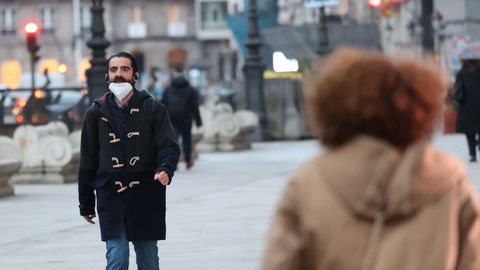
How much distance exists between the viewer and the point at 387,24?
224 feet

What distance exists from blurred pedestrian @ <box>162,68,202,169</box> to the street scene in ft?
0.10

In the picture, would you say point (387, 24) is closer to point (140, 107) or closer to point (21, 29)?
point (21, 29)

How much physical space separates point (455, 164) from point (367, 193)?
0.35 meters

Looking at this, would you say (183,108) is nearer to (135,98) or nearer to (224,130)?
(224,130)

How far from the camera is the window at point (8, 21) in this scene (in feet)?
377

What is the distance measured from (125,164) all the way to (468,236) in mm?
4728

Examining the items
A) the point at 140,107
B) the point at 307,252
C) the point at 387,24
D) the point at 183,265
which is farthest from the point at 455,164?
the point at 387,24

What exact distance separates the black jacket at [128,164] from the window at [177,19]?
110 metres

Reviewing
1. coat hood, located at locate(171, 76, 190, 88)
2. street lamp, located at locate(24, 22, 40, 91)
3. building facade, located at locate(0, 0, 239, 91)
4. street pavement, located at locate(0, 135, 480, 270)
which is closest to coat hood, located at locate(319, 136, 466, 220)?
street pavement, located at locate(0, 135, 480, 270)

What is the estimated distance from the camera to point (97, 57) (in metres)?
25.3

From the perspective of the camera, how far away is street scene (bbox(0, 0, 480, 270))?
4.18 m

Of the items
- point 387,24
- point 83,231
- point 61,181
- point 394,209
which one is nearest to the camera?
point 394,209

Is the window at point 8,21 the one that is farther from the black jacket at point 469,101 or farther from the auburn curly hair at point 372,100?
the auburn curly hair at point 372,100

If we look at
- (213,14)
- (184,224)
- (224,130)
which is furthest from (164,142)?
(213,14)
